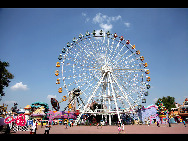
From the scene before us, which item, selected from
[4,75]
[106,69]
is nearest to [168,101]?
[106,69]

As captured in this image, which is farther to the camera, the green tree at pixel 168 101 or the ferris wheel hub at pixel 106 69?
the green tree at pixel 168 101

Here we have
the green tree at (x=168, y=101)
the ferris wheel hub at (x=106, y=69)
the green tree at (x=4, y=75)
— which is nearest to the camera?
the green tree at (x=4, y=75)

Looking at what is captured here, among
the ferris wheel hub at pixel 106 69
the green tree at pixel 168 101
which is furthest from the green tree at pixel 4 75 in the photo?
the green tree at pixel 168 101

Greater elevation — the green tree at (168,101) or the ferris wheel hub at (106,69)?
the ferris wheel hub at (106,69)

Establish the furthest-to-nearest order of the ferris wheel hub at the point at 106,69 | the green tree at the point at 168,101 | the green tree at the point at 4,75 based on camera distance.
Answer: the green tree at the point at 168,101 < the ferris wheel hub at the point at 106,69 < the green tree at the point at 4,75

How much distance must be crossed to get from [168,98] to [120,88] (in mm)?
44848

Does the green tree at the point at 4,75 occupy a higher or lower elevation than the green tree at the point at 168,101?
higher

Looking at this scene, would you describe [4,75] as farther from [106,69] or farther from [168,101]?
[168,101]

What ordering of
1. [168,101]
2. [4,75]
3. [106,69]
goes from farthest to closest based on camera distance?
[168,101]
[106,69]
[4,75]

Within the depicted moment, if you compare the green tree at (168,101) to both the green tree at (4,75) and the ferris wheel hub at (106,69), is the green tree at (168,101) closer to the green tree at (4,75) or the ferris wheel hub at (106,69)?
the ferris wheel hub at (106,69)

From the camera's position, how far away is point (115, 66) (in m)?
27.4

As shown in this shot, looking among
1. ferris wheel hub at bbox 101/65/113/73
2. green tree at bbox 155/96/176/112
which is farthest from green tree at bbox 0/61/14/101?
green tree at bbox 155/96/176/112
